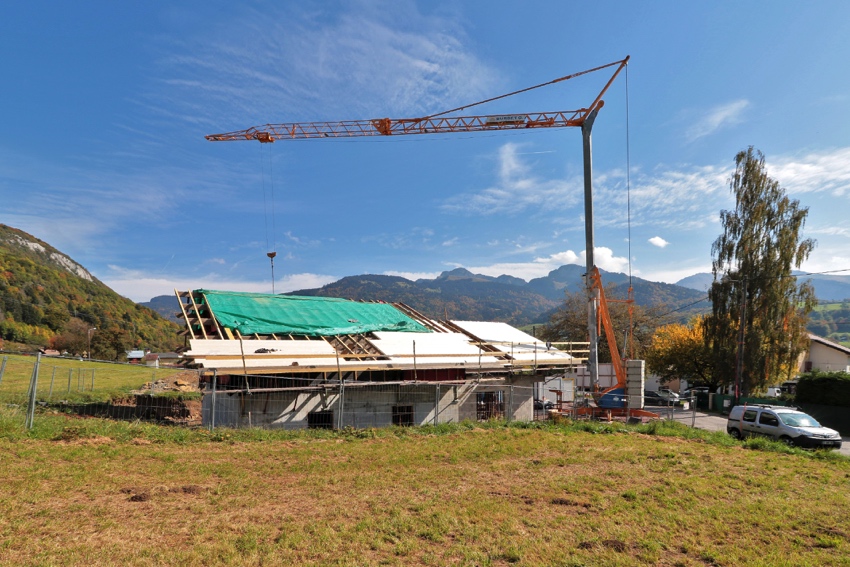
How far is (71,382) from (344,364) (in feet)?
98.0

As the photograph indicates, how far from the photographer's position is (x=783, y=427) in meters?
17.1

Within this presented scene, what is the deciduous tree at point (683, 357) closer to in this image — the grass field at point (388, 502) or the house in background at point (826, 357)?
the house in background at point (826, 357)

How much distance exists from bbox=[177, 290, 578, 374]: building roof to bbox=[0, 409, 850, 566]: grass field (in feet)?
10.7

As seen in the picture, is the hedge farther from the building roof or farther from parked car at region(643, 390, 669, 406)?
the building roof

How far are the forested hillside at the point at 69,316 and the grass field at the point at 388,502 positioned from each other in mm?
62054

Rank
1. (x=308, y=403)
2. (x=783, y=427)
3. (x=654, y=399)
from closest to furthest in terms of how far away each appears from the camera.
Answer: (x=308, y=403) < (x=783, y=427) < (x=654, y=399)

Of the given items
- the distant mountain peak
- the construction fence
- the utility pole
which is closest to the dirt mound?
the construction fence

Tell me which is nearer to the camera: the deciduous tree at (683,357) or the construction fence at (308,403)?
the construction fence at (308,403)

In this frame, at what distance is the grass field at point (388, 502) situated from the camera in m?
5.96

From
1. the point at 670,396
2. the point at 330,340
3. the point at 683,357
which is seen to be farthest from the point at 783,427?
the point at 683,357

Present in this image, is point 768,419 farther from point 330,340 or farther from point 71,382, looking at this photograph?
point 71,382

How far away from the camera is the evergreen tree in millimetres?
33312

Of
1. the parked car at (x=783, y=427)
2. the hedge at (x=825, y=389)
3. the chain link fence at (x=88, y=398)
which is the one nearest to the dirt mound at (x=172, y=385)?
the chain link fence at (x=88, y=398)

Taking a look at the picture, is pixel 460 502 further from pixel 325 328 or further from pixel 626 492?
pixel 325 328
